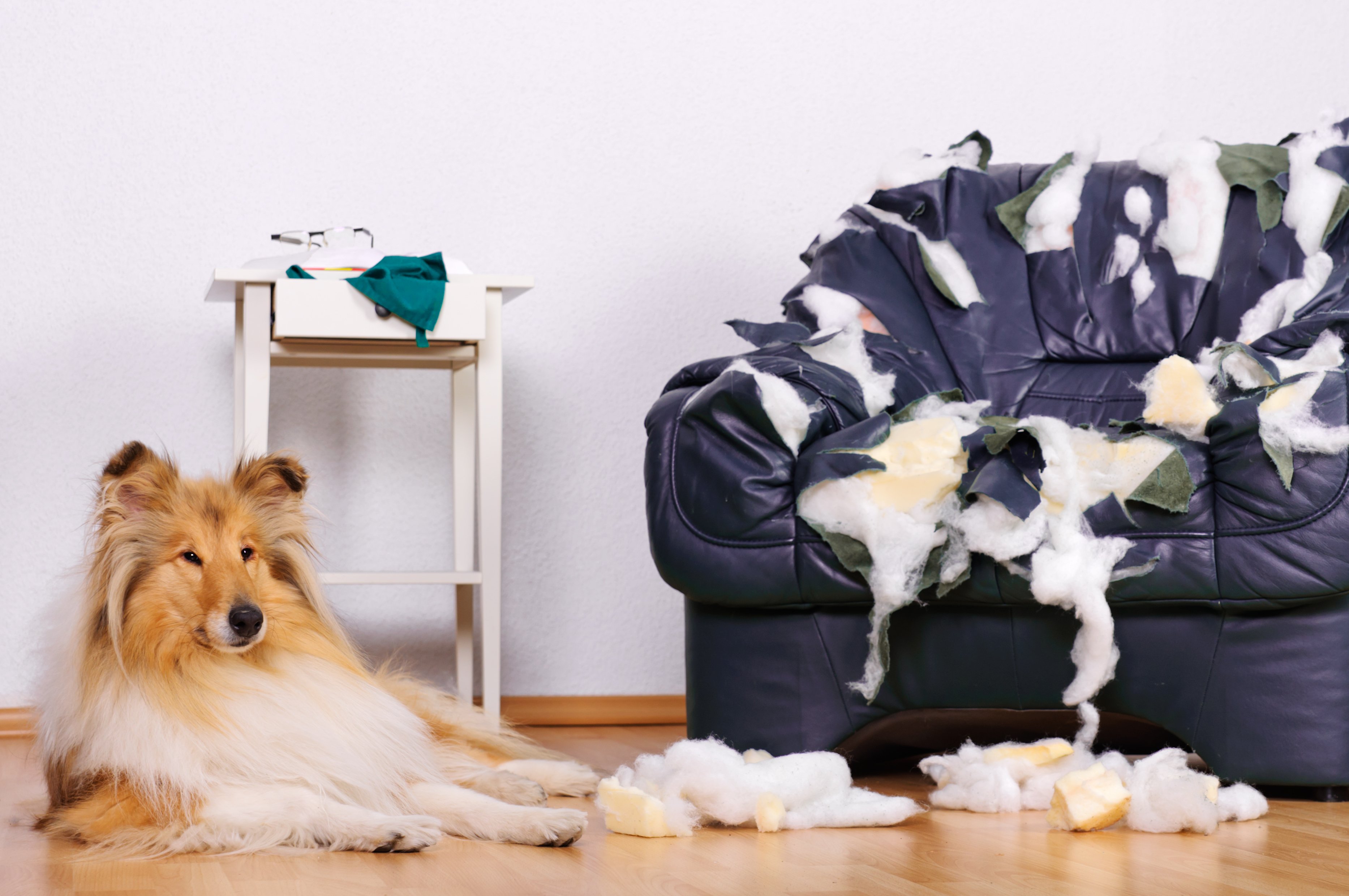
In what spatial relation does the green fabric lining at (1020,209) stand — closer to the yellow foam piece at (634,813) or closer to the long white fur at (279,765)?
the yellow foam piece at (634,813)

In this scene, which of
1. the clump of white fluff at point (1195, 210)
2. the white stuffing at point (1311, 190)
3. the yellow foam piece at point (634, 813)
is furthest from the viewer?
the clump of white fluff at point (1195, 210)

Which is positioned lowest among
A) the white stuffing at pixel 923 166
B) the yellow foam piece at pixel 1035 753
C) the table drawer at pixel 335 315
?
the yellow foam piece at pixel 1035 753

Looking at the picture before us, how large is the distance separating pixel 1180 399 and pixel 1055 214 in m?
0.80

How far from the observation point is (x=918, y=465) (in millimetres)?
1801

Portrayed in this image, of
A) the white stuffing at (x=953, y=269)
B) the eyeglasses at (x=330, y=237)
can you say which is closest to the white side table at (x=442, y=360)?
the eyeglasses at (x=330, y=237)

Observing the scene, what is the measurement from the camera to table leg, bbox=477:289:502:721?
2611 millimetres

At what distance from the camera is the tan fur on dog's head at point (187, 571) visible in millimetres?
1565

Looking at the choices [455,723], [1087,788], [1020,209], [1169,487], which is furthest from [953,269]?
[455,723]

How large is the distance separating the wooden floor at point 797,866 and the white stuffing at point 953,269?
1165 mm

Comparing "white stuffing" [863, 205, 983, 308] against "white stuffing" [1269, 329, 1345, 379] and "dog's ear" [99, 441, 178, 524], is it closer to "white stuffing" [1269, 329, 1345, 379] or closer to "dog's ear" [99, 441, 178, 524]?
"white stuffing" [1269, 329, 1345, 379]

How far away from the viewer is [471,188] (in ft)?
10.2

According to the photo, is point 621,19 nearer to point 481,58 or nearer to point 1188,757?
point 481,58

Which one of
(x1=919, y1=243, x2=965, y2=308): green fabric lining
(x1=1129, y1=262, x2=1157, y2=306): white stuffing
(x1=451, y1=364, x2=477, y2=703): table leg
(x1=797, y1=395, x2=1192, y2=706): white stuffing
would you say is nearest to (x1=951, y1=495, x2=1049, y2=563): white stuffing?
(x1=797, y1=395, x2=1192, y2=706): white stuffing

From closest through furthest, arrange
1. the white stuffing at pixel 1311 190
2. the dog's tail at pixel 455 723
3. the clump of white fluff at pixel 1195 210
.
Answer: the dog's tail at pixel 455 723, the white stuffing at pixel 1311 190, the clump of white fluff at pixel 1195 210
